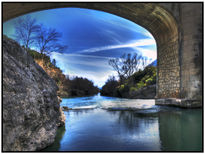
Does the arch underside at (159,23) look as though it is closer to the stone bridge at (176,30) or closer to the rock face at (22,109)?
the stone bridge at (176,30)

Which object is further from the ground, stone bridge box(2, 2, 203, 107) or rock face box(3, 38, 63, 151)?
stone bridge box(2, 2, 203, 107)

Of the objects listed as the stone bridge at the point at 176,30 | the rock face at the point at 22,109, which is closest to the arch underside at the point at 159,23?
the stone bridge at the point at 176,30

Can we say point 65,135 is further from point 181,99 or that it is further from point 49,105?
point 181,99

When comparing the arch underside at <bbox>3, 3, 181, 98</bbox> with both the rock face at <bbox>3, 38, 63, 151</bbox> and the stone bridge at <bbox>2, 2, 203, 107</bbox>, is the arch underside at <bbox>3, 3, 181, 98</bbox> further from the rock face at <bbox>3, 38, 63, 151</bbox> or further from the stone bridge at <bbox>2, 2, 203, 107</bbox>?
the rock face at <bbox>3, 38, 63, 151</bbox>

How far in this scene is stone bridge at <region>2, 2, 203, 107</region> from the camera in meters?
8.30

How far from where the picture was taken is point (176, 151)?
109 inches

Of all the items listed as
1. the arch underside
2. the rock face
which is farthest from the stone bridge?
the rock face

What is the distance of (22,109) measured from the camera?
7.41 feet

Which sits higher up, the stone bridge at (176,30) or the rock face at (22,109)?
the stone bridge at (176,30)

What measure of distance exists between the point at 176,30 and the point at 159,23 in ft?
4.04

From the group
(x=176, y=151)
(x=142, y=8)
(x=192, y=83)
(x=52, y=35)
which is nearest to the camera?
(x=176, y=151)

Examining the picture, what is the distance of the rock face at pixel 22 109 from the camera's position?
80.4 inches

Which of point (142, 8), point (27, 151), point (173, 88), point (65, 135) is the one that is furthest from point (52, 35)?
point (27, 151)

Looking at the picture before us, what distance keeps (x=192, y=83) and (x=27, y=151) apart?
321 inches
